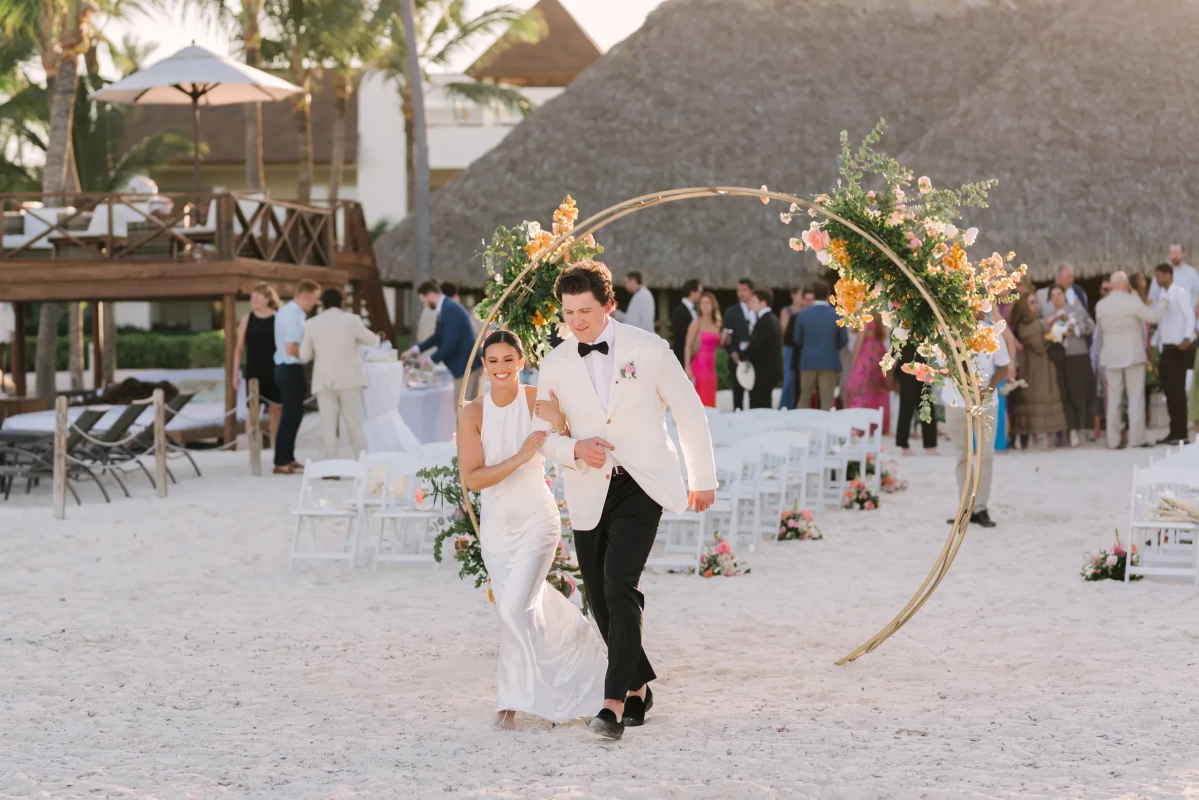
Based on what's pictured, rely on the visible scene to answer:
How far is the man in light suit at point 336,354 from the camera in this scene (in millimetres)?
13602

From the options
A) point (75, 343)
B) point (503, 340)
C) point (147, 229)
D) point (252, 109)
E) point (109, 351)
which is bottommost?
point (503, 340)

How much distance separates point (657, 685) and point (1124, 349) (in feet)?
33.7

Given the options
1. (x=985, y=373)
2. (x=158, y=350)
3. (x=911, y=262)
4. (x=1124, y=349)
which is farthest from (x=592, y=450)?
(x=158, y=350)

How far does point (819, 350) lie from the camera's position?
16.1m

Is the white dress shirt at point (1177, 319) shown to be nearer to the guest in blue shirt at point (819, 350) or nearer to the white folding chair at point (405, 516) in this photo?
the guest in blue shirt at point (819, 350)

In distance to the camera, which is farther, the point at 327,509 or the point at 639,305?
the point at 639,305

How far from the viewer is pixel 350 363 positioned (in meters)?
13.7

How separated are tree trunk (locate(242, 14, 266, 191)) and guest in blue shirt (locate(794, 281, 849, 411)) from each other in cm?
1280

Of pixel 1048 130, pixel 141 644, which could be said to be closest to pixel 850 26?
pixel 1048 130

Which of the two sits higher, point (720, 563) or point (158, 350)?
point (158, 350)

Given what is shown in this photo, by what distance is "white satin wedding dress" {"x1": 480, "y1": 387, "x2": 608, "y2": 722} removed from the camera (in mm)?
5715

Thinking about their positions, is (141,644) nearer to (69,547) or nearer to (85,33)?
(69,547)

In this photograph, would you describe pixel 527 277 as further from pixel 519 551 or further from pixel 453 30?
pixel 453 30

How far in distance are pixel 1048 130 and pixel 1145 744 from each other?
1792 cm
